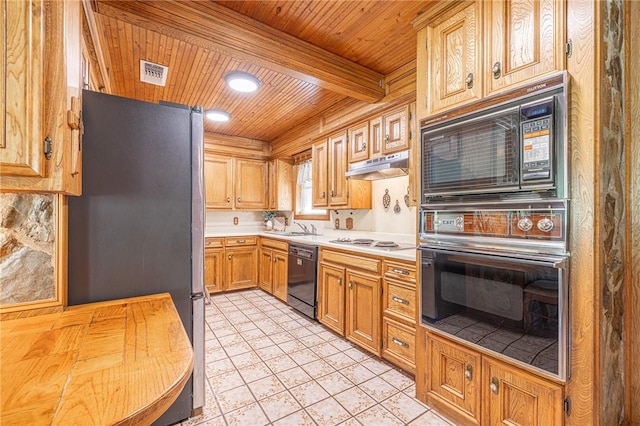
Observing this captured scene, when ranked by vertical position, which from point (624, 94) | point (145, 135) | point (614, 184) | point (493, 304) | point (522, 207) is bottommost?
point (493, 304)

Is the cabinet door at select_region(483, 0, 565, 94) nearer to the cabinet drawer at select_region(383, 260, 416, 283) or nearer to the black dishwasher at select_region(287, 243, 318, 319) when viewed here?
the cabinet drawer at select_region(383, 260, 416, 283)

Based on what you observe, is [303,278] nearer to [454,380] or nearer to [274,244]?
[274,244]

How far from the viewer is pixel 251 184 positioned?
490cm

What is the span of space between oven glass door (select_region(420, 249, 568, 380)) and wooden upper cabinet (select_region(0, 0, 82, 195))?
1.79 metres

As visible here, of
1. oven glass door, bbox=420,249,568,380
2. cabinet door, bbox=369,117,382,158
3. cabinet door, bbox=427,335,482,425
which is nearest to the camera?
oven glass door, bbox=420,249,568,380

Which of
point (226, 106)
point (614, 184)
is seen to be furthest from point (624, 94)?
point (226, 106)

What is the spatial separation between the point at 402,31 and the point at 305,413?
8.64 ft

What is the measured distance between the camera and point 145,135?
1468mm

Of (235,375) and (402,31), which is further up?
(402,31)

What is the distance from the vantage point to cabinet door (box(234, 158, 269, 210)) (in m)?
4.78

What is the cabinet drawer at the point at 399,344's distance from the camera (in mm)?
2078

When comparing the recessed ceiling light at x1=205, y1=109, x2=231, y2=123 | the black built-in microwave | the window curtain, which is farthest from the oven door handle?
the window curtain

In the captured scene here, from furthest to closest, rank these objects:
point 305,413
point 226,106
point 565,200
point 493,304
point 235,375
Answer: point 226,106 → point 235,375 → point 305,413 → point 493,304 → point 565,200

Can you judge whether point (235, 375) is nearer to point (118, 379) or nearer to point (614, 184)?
point (118, 379)
